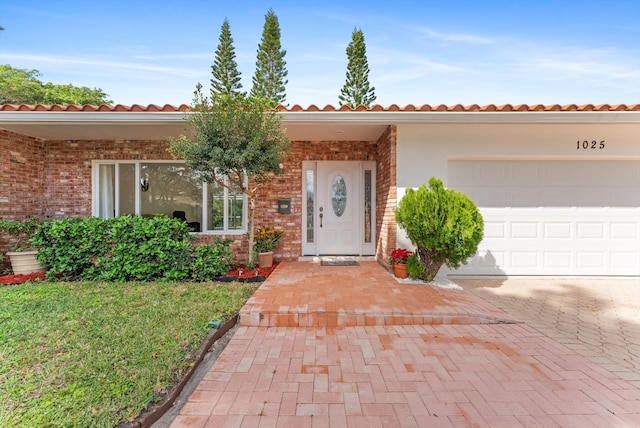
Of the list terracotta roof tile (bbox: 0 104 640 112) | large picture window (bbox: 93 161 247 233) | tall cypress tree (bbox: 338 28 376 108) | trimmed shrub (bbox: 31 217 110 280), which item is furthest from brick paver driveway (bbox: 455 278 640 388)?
tall cypress tree (bbox: 338 28 376 108)

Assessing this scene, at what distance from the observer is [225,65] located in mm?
17812

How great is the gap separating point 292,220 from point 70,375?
4914 mm

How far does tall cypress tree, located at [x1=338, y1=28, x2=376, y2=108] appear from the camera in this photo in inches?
696

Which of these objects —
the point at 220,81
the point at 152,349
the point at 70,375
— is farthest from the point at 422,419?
the point at 220,81

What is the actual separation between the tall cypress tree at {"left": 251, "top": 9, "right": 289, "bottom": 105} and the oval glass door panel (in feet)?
42.9

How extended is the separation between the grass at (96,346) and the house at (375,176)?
256cm

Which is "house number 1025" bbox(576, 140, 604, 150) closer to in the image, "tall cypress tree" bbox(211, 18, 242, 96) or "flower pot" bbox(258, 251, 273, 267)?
"flower pot" bbox(258, 251, 273, 267)

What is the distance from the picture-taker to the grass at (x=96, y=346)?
192 cm

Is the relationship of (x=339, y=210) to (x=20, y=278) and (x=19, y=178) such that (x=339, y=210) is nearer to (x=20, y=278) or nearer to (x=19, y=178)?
(x=20, y=278)

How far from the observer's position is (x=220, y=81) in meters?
17.9

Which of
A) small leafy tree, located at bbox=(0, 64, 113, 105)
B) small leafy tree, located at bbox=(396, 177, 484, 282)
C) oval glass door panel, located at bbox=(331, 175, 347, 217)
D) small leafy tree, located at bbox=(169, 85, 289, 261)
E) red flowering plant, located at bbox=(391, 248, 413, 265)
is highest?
small leafy tree, located at bbox=(0, 64, 113, 105)

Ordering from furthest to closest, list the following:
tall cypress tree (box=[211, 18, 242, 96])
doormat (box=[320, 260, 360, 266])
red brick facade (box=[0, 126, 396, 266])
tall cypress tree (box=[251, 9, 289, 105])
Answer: tall cypress tree (box=[251, 9, 289, 105])
tall cypress tree (box=[211, 18, 242, 96])
doormat (box=[320, 260, 360, 266])
red brick facade (box=[0, 126, 396, 266])

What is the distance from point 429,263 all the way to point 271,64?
17339 mm

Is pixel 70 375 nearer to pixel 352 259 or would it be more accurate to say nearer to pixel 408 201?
pixel 408 201
